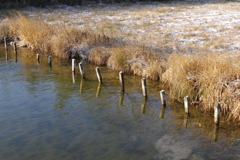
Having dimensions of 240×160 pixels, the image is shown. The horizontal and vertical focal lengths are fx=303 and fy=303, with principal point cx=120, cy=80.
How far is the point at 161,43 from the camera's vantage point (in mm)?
15453

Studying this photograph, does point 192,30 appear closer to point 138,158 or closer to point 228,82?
point 228,82

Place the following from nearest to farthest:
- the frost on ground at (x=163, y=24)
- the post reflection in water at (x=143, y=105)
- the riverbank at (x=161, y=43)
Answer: the riverbank at (x=161, y=43) → the post reflection in water at (x=143, y=105) → the frost on ground at (x=163, y=24)

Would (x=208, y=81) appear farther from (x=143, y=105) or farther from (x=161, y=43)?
(x=161, y=43)

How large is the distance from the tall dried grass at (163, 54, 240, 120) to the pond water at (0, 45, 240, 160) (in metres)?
0.45

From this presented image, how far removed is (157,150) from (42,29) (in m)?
11.6

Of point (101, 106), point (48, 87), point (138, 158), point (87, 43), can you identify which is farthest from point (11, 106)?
point (87, 43)

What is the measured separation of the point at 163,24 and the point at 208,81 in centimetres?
1163

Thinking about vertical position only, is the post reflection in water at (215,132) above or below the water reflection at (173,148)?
above

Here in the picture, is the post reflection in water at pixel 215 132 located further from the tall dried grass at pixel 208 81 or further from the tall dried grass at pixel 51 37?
the tall dried grass at pixel 51 37

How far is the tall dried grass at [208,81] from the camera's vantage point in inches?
345

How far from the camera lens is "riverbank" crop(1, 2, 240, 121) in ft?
30.9

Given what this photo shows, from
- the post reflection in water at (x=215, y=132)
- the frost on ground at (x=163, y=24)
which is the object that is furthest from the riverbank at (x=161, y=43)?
the post reflection in water at (x=215, y=132)

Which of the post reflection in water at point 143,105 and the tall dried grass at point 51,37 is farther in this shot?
the tall dried grass at point 51,37

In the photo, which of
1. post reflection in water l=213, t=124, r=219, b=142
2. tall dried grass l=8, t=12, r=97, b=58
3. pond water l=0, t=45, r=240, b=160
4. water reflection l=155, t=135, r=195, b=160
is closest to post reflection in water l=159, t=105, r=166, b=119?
pond water l=0, t=45, r=240, b=160
